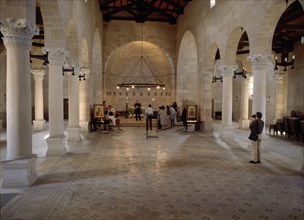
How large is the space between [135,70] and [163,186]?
23234mm

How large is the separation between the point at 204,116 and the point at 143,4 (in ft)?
36.5

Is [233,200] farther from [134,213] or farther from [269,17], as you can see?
[269,17]

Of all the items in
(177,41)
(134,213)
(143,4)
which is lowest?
(134,213)

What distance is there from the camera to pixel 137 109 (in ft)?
77.3

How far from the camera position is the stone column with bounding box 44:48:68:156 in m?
10.1

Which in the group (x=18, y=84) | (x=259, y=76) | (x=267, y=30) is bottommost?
(x=18, y=84)

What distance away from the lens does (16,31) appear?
6.49 meters

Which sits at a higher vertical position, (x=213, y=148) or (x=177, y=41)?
(x=177, y=41)

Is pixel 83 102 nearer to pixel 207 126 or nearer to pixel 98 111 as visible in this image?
pixel 98 111

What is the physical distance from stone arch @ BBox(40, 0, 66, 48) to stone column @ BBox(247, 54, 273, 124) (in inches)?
282

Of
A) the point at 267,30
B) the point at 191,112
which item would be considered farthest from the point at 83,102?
the point at 267,30

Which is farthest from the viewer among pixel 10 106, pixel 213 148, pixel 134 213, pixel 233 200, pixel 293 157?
pixel 213 148

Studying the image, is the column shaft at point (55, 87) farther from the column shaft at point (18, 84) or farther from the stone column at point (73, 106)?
the column shaft at point (18, 84)

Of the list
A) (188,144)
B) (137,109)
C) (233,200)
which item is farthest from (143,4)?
(233,200)
